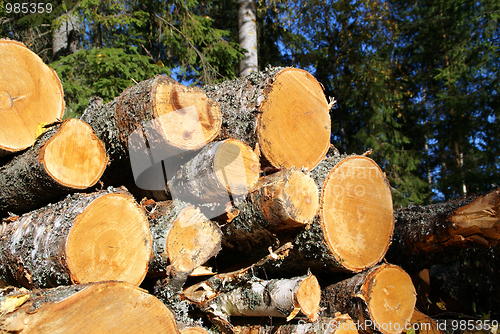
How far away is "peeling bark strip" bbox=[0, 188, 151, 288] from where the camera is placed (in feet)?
5.71

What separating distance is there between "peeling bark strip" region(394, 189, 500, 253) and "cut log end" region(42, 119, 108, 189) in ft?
8.28

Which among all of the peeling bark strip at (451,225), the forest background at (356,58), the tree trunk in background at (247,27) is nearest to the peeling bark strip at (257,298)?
the peeling bark strip at (451,225)

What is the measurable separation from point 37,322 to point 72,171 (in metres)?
1.11

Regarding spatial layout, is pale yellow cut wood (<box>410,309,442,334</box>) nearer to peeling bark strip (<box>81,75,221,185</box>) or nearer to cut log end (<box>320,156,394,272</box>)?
cut log end (<box>320,156,394,272</box>)

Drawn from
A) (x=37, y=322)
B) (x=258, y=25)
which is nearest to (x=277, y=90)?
(x=37, y=322)

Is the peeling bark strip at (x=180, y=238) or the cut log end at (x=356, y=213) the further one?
the cut log end at (x=356, y=213)

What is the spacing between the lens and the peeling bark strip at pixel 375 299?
2.38 metres

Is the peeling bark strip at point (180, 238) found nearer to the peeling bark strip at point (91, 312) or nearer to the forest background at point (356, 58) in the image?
the peeling bark strip at point (91, 312)

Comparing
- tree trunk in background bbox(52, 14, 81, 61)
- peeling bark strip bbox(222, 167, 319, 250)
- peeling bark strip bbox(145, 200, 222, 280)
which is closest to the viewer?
peeling bark strip bbox(222, 167, 319, 250)

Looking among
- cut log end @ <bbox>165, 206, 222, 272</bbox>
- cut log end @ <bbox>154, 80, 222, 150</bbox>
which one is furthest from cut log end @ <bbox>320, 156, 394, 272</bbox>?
cut log end @ <bbox>154, 80, 222, 150</bbox>

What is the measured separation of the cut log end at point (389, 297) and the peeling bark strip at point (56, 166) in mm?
1888

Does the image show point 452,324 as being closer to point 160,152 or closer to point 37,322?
point 160,152

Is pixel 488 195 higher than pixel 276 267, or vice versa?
pixel 488 195

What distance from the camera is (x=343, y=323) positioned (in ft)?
7.46
